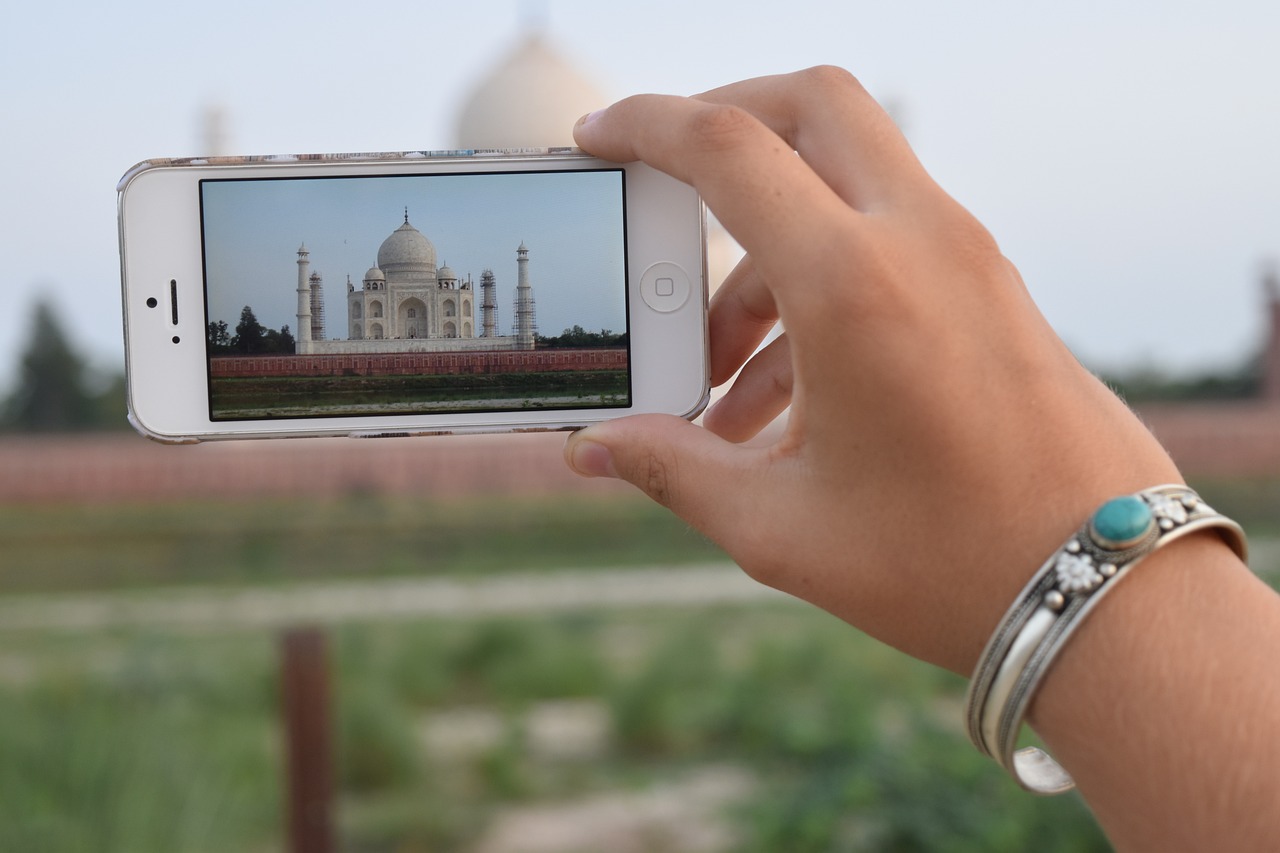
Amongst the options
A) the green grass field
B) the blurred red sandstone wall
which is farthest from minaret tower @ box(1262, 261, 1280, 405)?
the green grass field

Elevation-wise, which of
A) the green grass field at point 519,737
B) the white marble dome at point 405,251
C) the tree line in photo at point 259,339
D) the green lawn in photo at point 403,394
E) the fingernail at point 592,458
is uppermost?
the white marble dome at point 405,251

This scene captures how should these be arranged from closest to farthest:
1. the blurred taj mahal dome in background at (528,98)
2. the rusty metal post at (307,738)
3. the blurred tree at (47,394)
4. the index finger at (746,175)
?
the index finger at (746,175) → the rusty metal post at (307,738) → the blurred taj mahal dome in background at (528,98) → the blurred tree at (47,394)

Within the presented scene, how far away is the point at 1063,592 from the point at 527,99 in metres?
12.2

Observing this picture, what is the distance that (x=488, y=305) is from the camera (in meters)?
1.28

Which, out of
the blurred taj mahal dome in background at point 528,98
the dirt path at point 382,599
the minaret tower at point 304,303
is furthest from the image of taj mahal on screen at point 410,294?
the blurred taj mahal dome in background at point 528,98

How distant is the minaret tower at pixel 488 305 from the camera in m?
1.27

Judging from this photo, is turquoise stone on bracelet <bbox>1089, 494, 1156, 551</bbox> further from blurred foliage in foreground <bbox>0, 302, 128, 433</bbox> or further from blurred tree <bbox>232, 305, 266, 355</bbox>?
blurred foliage in foreground <bbox>0, 302, 128, 433</bbox>

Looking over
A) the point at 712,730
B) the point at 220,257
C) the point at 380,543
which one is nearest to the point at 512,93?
the point at 380,543

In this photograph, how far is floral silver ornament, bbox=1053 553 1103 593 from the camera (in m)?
0.83

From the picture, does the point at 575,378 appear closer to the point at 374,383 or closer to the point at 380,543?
the point at 374,383

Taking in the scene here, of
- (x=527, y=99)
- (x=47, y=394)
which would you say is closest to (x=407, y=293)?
(x=527, y=99)

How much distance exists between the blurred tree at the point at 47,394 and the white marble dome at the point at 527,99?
1254 cm

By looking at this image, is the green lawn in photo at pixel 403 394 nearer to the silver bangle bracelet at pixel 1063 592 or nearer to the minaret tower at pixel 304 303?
the minaret tower at pixel 304 303

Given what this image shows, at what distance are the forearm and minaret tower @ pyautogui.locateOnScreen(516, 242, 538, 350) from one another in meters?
0.66
